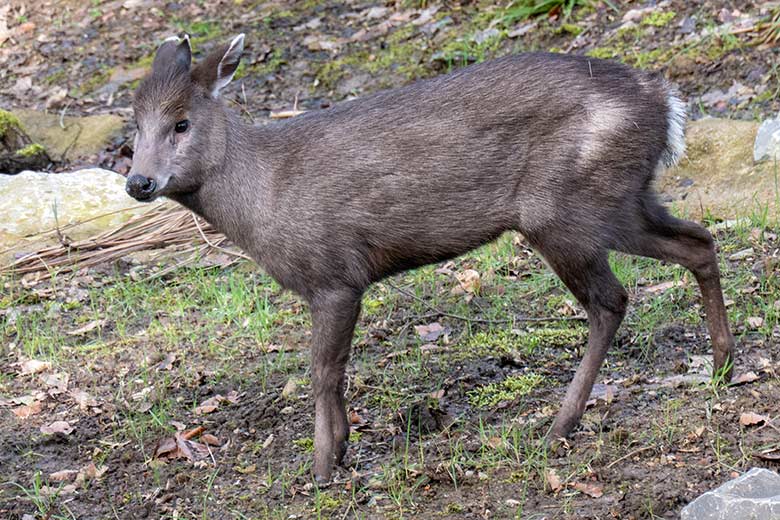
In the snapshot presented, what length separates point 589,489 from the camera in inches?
163

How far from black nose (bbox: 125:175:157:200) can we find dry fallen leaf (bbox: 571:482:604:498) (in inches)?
81.9

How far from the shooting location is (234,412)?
5281 millimetres

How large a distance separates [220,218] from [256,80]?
5172 millimetres

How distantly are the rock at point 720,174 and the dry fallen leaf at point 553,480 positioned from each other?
8.90ft

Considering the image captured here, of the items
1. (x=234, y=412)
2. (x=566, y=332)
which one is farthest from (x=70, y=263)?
(x=566, y=332)

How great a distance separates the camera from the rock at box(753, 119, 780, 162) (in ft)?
21.5

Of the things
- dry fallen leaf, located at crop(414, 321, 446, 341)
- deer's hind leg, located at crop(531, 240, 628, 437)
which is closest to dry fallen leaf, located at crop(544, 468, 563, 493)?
deer's hind leg, located at crop(531, 240, 628, 437)

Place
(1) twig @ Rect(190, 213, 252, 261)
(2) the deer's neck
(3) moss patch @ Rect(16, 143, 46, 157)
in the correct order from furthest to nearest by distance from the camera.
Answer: (3) moss patch @ Rect(16, 143, 46, 157)
(1) twig @ Rect(190, 213, 252, 261)
(2) the deer's neck

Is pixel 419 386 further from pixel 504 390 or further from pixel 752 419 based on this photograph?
pixel 752 419

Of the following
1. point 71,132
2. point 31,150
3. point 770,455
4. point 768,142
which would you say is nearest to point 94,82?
point 71,132

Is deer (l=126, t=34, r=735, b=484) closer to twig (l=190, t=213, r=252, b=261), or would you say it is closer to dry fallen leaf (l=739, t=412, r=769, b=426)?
dry fallen leaf (l=739, t=412, r=769, b=426)

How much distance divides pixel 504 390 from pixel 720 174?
249 centimetres

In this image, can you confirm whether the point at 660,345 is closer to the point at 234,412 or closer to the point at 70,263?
the point at 234,412

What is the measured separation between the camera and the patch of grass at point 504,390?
5066 millimetres
